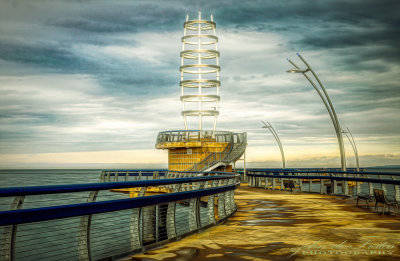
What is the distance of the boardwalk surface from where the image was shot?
6367 millimetres

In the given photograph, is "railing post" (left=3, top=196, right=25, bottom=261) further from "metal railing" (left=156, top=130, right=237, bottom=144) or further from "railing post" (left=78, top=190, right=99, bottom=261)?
"metal railing" (left=156, top=130, right=237, bottom=144)

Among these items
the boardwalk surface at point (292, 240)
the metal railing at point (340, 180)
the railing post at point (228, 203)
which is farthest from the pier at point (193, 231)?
the metal railing at point (340, 180)

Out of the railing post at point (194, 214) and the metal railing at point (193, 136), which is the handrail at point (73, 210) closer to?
the railing post at point (194, 214)

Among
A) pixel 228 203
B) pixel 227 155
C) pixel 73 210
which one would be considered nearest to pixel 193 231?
pixel 228 203

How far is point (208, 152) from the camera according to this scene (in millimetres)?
43781

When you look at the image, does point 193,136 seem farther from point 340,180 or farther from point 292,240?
point 292,240

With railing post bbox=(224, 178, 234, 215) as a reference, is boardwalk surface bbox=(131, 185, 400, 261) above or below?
below

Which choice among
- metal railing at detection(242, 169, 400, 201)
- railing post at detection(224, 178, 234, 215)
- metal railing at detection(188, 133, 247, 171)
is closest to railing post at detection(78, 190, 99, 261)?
railing post at detection(224, 178, 234, 215)

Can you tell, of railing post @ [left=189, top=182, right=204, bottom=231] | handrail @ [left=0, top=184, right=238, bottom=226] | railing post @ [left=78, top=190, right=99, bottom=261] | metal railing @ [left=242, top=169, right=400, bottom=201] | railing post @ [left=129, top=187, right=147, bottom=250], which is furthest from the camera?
metal railing @ [left=242, top=169, right=400, bottom=201]

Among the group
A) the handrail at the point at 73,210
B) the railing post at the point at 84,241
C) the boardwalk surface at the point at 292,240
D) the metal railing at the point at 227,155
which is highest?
the metal railing at the point at 227,155

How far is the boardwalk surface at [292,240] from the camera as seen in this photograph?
6.37 meters

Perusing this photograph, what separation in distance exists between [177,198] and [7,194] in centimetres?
365

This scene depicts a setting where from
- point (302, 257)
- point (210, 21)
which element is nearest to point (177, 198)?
point (302, 257)

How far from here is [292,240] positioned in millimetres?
7676
